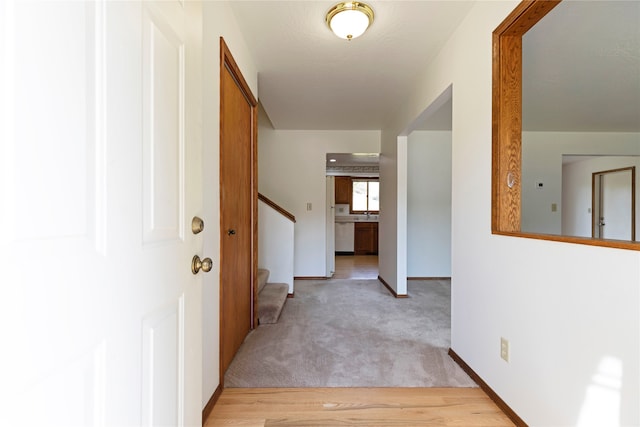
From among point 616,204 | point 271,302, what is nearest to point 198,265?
point 271,302

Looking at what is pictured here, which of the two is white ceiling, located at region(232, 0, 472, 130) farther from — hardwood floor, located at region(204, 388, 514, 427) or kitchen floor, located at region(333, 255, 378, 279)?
kitchen floor, located at region(333, 255, 378, 279)

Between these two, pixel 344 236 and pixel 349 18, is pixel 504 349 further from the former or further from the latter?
pixel 344 236

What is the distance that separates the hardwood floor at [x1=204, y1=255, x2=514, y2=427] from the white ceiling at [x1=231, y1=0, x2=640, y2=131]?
224 cm

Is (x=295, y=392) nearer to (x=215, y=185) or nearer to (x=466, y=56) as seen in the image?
(x=215, y=185)

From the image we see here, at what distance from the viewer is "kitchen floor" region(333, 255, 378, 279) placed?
16.0ft

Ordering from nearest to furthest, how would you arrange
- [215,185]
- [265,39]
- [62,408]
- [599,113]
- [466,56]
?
[62,408]
[215,185]
[466,56]
[265,39]
[599,113]

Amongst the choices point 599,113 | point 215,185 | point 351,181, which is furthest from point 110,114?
point 351,181

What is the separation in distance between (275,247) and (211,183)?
2.14 metres

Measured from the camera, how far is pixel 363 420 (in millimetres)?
1404

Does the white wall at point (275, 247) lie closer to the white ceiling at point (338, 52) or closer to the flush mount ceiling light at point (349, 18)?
the white ceiling at point (338, 52)

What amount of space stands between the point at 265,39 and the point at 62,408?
227cm

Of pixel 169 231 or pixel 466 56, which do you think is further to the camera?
pixel 466 56

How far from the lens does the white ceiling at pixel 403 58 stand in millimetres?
1792

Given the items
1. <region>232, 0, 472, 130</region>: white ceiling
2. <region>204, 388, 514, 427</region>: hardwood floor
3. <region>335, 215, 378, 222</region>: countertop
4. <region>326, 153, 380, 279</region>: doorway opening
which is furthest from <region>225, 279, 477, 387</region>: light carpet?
<region>335, 215, 378, 222</region>: countertop
